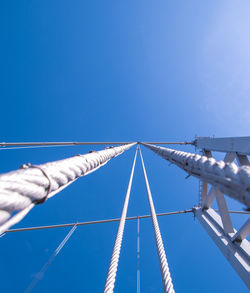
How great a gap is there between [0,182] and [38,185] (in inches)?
11.0

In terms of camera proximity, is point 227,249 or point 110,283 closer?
point 110,283

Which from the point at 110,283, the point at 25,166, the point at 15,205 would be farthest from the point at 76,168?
the point at 110,283

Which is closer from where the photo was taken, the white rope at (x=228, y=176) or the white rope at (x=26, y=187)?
the white rope at (x=26, y=187)

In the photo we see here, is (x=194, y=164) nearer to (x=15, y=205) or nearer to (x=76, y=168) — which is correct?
(x=76, y=168)

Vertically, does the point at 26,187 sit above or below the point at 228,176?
above

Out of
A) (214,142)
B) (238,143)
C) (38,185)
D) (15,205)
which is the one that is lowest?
(15,205)

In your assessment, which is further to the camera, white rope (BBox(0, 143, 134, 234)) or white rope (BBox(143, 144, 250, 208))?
white rope (BBox(143, 144, 250, 208))

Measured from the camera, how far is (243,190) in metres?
1.25

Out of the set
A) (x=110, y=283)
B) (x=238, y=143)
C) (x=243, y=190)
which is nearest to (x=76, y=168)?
(x=110, y=283)

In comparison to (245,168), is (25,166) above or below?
above

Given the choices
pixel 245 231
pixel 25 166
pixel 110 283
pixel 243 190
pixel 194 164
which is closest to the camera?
pixel 243 190

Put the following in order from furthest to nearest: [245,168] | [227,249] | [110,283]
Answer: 1. [227,249]
2. [110,283]
3. [245,168]

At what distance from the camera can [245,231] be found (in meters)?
4.07

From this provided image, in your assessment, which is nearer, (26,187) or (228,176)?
(26,187)
